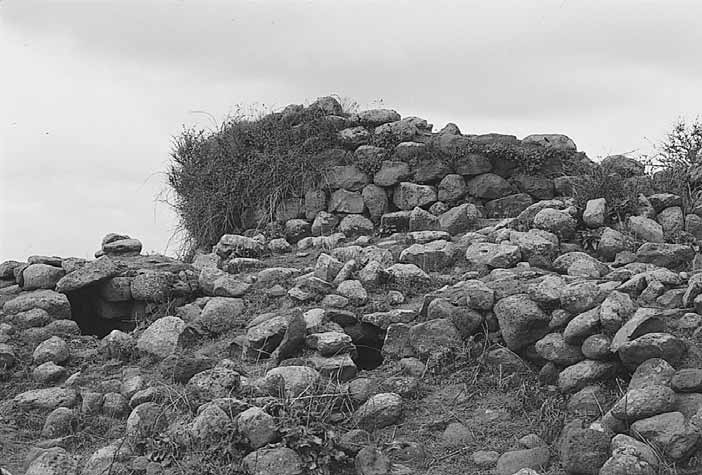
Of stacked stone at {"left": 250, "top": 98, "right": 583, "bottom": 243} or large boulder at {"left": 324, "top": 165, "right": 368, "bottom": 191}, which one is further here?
large boulder at {"left": 324, "top": 165, "right": 368, "bottom": 191}

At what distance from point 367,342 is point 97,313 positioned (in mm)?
3186

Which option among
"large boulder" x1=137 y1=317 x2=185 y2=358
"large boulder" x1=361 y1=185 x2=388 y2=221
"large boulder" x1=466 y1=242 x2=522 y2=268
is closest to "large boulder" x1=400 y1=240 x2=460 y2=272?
"large boulder" x1=466 y1=242 x2=522 y2=268

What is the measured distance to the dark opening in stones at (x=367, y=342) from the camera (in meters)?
7.36

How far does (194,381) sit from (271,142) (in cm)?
565

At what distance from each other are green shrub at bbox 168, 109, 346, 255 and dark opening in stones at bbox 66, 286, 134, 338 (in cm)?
→ 275

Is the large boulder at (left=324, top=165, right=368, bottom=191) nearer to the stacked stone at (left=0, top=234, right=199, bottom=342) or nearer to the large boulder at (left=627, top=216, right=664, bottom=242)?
the stacked stone at (left=0, top=234, right=199, bottom=342)

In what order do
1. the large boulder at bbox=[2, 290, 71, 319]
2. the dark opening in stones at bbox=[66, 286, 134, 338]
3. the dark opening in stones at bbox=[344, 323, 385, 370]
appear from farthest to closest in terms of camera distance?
the dark opening in stones at bbox=[66, 286, 134, 338], the large boulder at bbox=[2, 290, 71, 319], the dark opening in stones at bbox=[344, 323, 385, 370]

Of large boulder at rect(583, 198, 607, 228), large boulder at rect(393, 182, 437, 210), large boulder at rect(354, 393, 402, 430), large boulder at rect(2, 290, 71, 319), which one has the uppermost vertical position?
large boulder at rect(393, 182, 437, 210)

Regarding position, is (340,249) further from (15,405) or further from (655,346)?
(655,346)

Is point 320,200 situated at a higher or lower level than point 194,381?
higher

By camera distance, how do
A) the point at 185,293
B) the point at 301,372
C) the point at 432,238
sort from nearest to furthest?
1. the point at 301,372
2. the point at 185,293
3. the point at 432,238

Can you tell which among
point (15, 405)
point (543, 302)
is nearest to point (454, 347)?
point (543, 302)

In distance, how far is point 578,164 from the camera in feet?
36.1

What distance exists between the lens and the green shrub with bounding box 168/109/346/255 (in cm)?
1159
